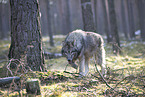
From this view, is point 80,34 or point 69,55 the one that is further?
point 80,34

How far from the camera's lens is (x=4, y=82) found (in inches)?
164

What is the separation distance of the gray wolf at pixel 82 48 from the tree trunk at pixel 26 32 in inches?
39.5

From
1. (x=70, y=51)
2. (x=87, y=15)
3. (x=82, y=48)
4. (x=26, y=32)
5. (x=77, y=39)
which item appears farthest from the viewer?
(x=87, y=15)

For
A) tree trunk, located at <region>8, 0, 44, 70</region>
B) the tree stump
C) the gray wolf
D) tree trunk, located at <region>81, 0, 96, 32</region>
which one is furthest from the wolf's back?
tree trunk, located at <region>81, 0, 96, 32</region>

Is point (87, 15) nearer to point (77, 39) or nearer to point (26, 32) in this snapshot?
point (77, 39)

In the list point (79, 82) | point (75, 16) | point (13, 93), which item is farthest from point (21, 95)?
point (75, 16)

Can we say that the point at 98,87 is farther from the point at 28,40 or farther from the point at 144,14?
the point at 144,14

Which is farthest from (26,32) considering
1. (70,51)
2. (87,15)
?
(87,15)

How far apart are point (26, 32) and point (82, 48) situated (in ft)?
6.60

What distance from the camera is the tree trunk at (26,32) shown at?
205 inches

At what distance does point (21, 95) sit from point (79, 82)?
2.13 metres

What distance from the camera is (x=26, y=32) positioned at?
5.23 m

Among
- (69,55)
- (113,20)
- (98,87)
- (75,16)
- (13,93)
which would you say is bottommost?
(98,87)

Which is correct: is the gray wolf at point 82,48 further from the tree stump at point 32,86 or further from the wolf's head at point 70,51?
the tree stump at point 32,86
